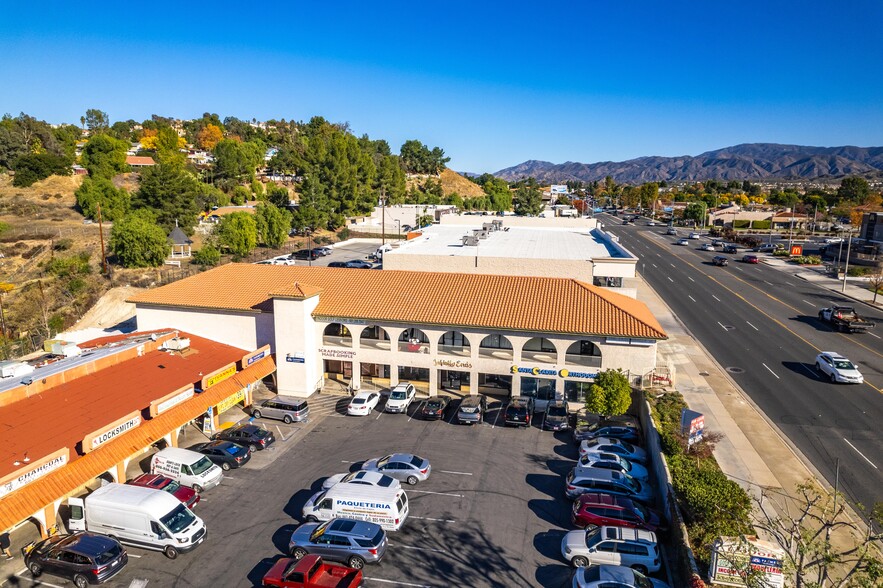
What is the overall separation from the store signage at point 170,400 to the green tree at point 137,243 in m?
48.4

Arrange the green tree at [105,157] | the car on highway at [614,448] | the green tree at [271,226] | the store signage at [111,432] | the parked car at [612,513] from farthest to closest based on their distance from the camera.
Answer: the green tree at [105,157] → the green tree at [271,226] → the car on highway at [614,448] → the store signage at [111,432] → the parked car at [612,513]

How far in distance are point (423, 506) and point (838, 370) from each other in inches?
1229

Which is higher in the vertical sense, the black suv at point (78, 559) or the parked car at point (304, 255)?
the parked car at point (304, 255)

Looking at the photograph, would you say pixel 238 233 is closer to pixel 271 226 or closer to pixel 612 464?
pixel 271 226

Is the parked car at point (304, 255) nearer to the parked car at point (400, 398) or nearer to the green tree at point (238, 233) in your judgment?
the green tree at point (238, 233)

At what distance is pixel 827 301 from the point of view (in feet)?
200

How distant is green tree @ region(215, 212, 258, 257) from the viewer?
77750 mm

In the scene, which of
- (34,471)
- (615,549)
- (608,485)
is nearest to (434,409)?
(608,485)

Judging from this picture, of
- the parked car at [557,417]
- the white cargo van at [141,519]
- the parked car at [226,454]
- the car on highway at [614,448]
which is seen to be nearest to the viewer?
the white cargo van at [141,519]

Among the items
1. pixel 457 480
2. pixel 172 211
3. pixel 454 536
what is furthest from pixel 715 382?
pixel 172 211

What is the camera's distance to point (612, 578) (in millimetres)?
17219

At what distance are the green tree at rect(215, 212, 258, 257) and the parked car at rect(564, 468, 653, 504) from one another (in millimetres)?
66587

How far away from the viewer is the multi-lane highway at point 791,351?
91.0ft

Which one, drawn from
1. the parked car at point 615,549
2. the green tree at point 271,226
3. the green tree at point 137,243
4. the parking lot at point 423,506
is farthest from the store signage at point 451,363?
the green tree at point 271,226
